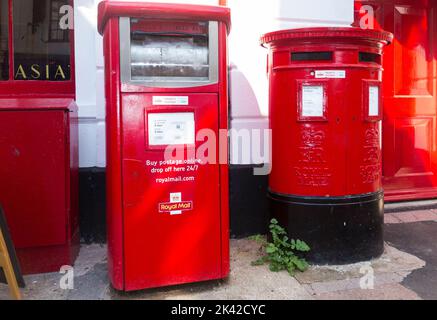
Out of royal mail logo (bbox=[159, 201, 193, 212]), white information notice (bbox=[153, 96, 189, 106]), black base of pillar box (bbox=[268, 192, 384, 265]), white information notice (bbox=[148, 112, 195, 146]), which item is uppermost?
white information notice (bbox=[153, 96, 189, 106])

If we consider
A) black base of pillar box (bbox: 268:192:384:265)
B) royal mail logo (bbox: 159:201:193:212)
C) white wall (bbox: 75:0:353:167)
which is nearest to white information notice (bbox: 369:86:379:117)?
black base of pillar box (bbox: 268:192:384:265)

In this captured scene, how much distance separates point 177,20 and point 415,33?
3570 millimetres

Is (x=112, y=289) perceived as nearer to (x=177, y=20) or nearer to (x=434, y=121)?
(x=177, y=20)

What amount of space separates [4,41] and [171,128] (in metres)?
2.18

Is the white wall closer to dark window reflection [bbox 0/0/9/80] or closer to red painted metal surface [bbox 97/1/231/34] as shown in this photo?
dark window reflection [bbox 0/0/9/80]

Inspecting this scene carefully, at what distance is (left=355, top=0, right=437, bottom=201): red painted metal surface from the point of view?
4.99 meters

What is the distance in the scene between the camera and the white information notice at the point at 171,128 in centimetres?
278

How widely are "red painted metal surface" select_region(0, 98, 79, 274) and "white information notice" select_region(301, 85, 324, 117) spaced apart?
6.06ft

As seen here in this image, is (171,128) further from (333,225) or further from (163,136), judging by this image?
(333,225)

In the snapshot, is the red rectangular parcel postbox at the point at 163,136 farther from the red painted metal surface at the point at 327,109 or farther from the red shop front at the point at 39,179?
the red painted metal surface at the point at 327,109

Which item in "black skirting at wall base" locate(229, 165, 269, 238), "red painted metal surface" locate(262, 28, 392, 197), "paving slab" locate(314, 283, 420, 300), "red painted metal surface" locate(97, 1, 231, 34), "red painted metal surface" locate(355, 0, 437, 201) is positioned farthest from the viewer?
"red painted metal surface" locate(355, 0, 437, 201)

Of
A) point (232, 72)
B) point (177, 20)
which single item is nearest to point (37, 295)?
point (177, 20)

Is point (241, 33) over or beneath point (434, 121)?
over
